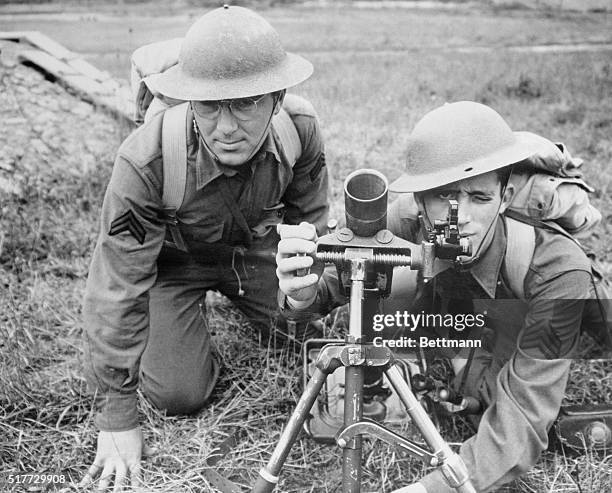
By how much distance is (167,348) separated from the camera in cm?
399

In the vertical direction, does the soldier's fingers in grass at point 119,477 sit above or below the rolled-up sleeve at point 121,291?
below

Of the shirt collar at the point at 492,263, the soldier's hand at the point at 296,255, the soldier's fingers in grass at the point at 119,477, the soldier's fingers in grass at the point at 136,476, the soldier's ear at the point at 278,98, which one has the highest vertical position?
the soldier's ear at the point at 278,98

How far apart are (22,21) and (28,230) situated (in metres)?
3.36

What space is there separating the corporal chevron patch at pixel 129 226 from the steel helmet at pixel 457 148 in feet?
4.06

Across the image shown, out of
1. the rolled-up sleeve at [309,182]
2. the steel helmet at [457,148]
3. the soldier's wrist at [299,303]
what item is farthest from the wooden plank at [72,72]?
the soldier's wrist at [299,303]

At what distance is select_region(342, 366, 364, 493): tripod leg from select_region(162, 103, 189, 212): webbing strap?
149 cm

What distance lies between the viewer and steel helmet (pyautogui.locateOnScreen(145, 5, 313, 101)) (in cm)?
304

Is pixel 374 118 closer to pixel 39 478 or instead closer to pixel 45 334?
pixel 45 334

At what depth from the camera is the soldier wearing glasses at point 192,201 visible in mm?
3105

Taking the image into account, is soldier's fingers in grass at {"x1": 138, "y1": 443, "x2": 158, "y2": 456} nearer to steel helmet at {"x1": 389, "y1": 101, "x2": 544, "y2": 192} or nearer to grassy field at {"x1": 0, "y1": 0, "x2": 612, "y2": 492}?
grassy field at {"x1": 0, "y1": 0, "x2": 612, "y2": 492}

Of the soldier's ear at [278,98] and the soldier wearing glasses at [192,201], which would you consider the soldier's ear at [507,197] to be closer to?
the soldier wearing glasses at [192,201]

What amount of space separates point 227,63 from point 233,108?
204mm

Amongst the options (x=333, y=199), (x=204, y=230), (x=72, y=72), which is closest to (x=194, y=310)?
(x=204, y=230)

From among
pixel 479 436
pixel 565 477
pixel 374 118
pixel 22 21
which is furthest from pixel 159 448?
pixel 22 21
